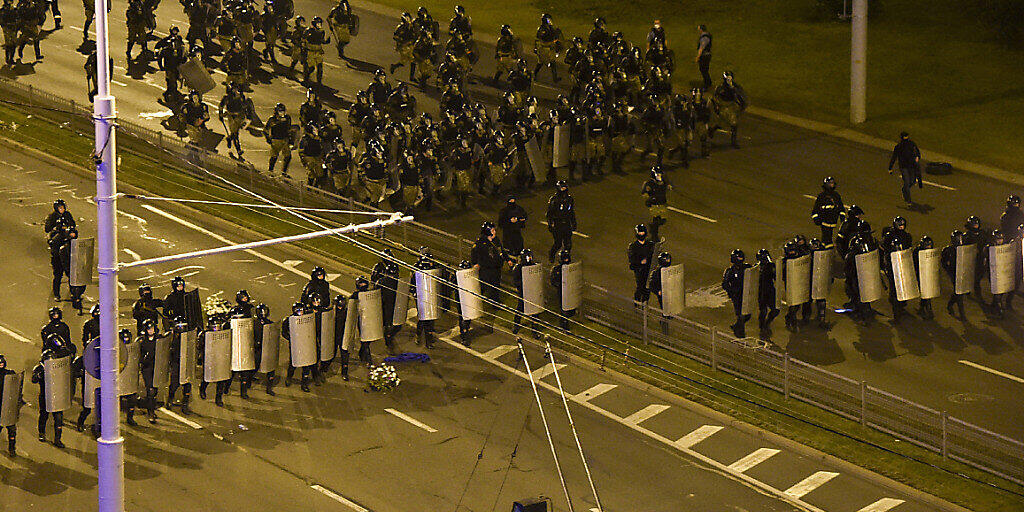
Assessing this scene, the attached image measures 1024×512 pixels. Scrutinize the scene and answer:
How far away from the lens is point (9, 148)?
42.4 meters

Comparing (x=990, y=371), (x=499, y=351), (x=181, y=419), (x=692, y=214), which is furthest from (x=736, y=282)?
(x=181, y=419)

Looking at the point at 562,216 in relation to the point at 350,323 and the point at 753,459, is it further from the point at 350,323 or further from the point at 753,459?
the point at 753,459

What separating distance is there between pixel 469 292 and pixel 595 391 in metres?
3.00

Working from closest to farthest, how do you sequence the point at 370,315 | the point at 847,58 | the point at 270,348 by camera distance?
1. the point at 270,348
2. the point at 370,315
3. the point at 847,58

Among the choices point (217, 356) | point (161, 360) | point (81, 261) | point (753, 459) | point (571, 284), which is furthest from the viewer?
point (81, 261)

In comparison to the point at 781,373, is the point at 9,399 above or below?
above

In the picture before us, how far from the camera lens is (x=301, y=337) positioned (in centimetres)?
2923

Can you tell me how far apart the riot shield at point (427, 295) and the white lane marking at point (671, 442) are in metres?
0.95

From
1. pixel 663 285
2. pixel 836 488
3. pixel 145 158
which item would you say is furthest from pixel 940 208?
pixel 145 158

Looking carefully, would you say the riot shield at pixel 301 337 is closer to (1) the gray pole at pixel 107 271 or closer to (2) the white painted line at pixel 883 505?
(1) the gray pole at pixel 107 271

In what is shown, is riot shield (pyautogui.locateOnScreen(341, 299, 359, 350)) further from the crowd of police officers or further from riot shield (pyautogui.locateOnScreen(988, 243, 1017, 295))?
riot shield (pyautogui.locateOnScreen(988, 243, 1017, 295))

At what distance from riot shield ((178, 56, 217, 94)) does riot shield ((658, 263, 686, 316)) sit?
1610 cm

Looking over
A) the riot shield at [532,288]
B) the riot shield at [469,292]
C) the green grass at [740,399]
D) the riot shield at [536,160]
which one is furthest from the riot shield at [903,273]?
the riot shield at [536,160]

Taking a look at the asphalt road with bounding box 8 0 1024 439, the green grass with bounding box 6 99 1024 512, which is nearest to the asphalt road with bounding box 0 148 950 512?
the green grass with bounding box 6 99 1024 512
